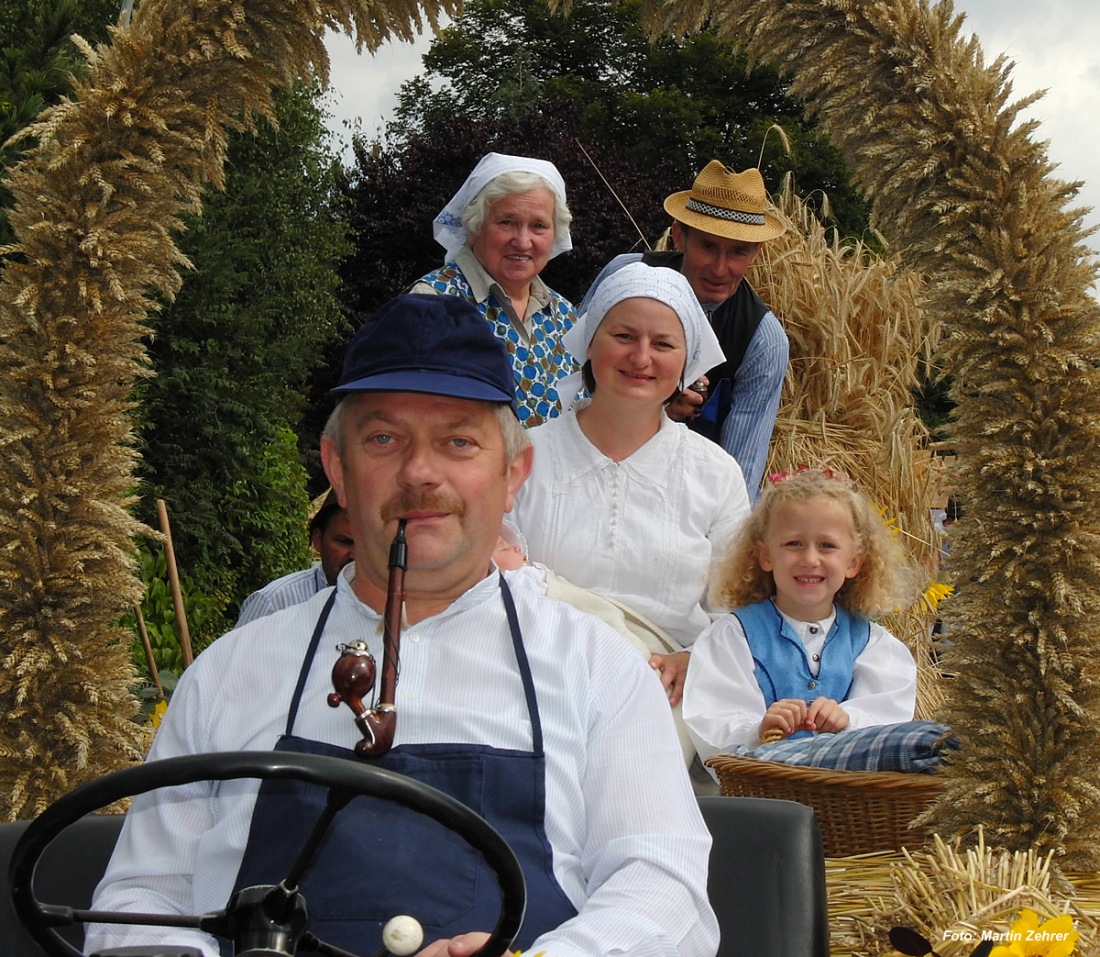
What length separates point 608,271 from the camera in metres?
4.23

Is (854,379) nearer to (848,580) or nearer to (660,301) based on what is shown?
(848,580)

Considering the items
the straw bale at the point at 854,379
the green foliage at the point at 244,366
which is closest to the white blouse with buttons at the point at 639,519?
the straw bale at the point at 854,379

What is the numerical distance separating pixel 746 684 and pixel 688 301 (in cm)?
100

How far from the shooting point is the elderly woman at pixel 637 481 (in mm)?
3289

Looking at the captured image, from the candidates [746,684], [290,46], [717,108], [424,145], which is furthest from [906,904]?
[717,108]

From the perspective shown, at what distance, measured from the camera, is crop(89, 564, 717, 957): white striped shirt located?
1.70 metres

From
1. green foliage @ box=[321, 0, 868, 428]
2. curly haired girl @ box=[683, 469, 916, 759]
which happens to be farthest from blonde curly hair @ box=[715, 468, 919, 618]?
green foliage @ box=[321, 0, 868, 428]

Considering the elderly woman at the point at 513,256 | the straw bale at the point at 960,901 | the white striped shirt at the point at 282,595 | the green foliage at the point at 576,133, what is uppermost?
the green foliage at the point at 576,133

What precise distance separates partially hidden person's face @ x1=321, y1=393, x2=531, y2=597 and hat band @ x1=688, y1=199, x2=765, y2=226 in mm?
2496

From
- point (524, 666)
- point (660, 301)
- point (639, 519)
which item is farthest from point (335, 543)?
point (524, 666)

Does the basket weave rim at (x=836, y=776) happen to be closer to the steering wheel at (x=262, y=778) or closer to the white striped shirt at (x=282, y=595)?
the white striped shirt at (x=282, y=595)

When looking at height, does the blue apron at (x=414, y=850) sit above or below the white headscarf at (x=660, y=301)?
below

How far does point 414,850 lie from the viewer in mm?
1667

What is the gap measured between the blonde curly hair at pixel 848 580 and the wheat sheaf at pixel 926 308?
1.01m
